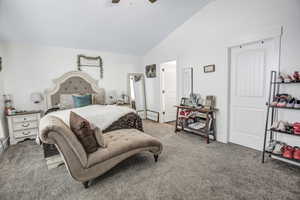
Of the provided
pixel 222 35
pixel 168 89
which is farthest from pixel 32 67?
pixel 222 35

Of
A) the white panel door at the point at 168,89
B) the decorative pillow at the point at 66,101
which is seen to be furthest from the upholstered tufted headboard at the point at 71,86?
the white panel door at the point at 168,89


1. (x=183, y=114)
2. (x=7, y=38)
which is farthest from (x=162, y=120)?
(x=7, y=38)

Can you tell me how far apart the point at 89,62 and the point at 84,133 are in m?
3.40

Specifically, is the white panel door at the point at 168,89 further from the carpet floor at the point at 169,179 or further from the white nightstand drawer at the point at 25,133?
the white nightstand drawer at the point at 25,133

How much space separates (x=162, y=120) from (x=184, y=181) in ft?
10.3

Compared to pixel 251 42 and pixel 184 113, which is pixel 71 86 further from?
pixel 251 42

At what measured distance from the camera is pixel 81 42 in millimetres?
4156

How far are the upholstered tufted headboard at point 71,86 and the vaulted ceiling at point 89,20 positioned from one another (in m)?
0.86

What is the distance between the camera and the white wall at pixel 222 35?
2340mm

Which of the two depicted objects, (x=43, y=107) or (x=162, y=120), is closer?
(x=43, y=107)

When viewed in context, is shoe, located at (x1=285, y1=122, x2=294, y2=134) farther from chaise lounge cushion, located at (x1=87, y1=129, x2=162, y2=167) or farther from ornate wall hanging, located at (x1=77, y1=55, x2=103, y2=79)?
ornate wall hanging, located at (x1=77, y1=55, x2=103, y2=79)

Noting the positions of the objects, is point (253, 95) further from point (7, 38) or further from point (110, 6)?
point (7, 38)

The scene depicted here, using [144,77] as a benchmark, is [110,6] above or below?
above

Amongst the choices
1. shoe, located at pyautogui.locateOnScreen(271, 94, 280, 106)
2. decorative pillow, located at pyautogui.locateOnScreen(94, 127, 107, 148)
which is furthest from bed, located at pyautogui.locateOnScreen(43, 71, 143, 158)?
shoe, located at pyautogui.locateOnScreen(271, 94, 280, 106)
